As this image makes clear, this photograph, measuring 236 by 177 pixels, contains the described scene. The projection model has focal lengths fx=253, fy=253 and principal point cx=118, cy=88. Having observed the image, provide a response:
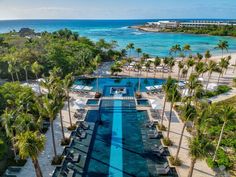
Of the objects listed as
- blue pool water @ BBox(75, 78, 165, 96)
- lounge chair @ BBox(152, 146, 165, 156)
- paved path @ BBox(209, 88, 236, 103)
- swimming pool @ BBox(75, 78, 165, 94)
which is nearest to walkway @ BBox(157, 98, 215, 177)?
lounge chair @ BBox(152, 146, 165, 156)

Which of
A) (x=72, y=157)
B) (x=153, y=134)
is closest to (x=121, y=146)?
(x=153, y=134)

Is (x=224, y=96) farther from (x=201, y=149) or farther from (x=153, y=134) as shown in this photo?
(x=201, y=149)

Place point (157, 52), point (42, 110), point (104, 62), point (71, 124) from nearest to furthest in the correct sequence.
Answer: point (42, 110) < point (71, 124) < point (104, 62) < point (157, 52)

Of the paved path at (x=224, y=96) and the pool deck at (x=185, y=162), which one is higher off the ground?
the paved path at (x=224, y=96)

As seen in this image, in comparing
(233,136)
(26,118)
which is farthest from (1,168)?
(233,136)

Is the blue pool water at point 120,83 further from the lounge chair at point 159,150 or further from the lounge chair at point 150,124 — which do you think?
the lounge chair at point 159,150

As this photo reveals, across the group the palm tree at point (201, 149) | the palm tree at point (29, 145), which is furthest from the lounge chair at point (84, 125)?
the palm tree at point (201, 149)

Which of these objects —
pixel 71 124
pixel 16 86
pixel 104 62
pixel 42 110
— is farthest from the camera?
pixel 104 62

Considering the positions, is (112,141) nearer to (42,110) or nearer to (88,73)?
(42,110)
